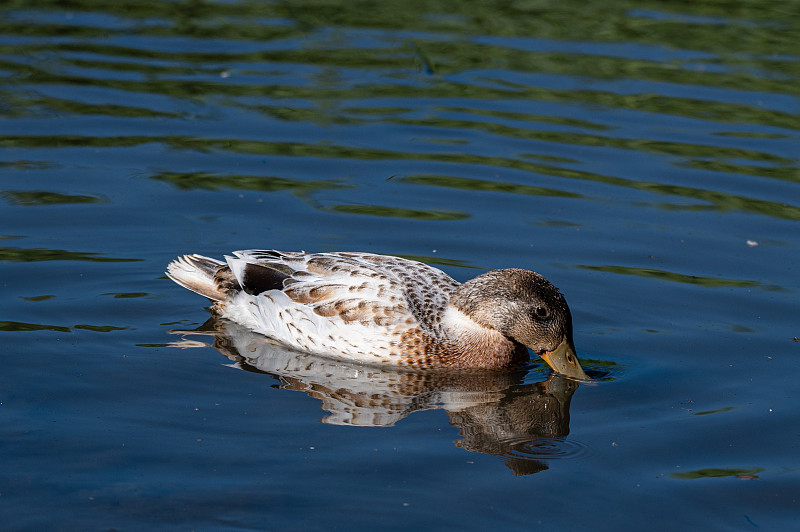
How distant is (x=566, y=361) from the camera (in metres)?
8.60

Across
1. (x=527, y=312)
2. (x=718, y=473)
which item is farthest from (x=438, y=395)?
(x=718, y=473)

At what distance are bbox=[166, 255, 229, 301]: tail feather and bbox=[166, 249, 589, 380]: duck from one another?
246 mm

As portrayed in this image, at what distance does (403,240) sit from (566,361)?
269 centimetres

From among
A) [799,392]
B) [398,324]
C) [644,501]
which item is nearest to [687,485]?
[644,501]

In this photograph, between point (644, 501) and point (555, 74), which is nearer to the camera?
point (644, 501)

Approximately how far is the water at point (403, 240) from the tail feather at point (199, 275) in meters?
0.21

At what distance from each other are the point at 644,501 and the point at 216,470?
2487mm

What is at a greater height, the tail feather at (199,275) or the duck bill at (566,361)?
the tail feather at (199,275)

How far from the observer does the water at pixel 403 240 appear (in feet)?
22.7

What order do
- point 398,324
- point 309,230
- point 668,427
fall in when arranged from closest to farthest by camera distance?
point 668,427, point 398,324, point 309,230

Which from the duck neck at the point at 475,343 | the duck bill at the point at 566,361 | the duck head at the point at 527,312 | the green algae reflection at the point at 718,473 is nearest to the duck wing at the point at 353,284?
the duck neck at the point at 475,343

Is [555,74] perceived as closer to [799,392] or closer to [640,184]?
[640,184]

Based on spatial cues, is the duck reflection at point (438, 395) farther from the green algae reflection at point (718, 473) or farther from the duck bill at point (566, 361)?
the green algae reflection at point (718, 473)

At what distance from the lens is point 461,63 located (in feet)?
51.5
